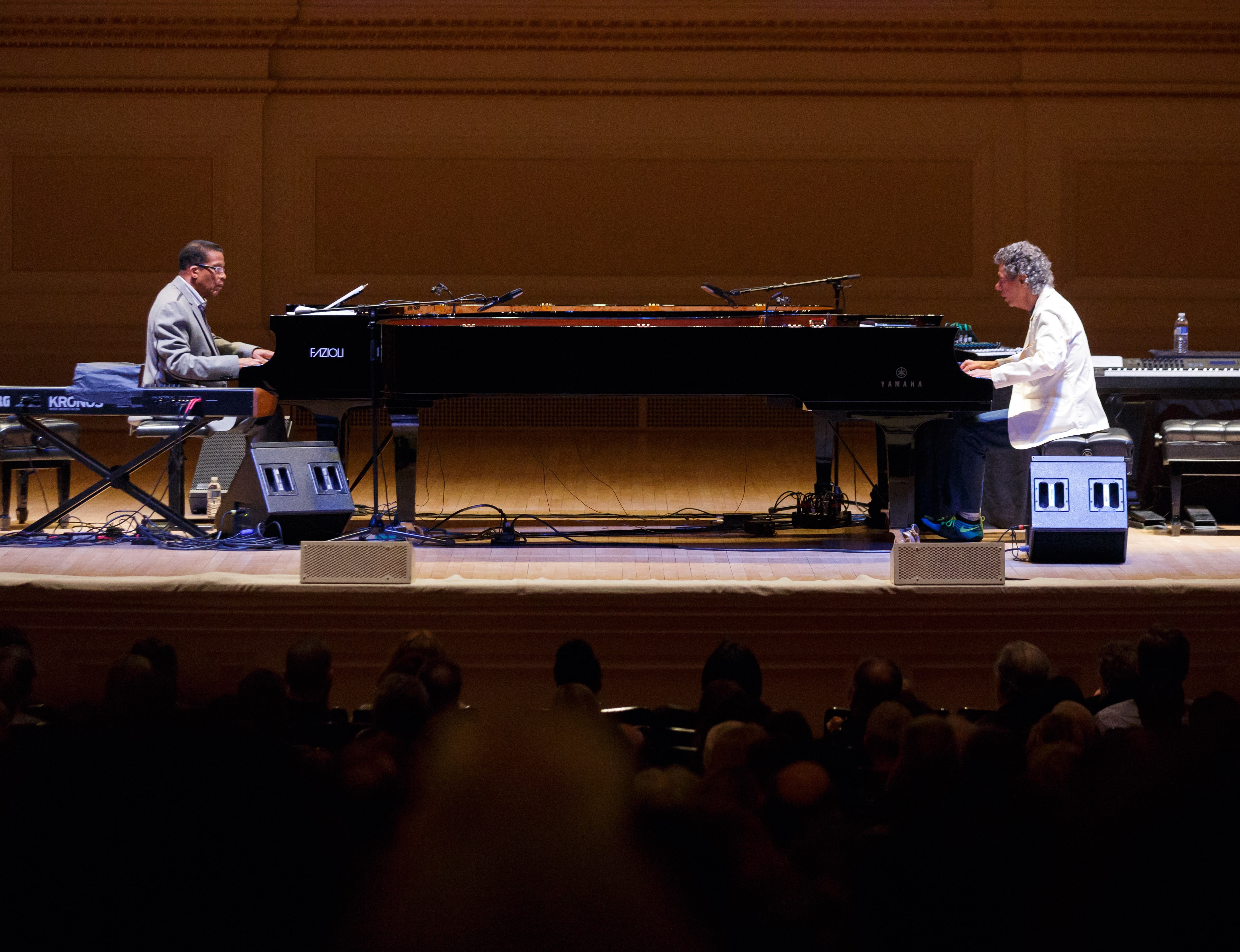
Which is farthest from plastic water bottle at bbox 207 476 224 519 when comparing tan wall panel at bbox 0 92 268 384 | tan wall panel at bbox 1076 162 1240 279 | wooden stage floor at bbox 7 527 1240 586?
tan wall panel at bbox 1076 162 1240 279

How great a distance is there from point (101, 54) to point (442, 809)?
840 centimetres

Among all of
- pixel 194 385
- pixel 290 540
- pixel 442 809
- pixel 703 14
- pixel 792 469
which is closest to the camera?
pixel 442 809

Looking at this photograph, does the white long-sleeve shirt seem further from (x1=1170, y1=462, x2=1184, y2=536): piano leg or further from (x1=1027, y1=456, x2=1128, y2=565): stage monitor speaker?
(x1=1170, y1=462, x2=1184, y2=536): piano leg

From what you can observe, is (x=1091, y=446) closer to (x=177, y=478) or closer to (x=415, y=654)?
(x=415, y=654)

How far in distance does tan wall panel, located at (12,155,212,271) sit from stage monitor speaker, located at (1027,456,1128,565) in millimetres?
6317

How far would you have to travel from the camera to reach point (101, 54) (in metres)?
8.42

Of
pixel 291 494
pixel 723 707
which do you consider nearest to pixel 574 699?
pixel 723 707

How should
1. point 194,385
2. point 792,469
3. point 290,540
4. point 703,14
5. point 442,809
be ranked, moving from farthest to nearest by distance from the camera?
point 703,14, point 792,469, point 194,385, point 290,540, point 442,809

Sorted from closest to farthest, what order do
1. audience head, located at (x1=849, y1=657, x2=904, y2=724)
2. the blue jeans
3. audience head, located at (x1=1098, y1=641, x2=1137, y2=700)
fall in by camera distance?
audience head, located at (x1=849, y1=657, x2=904, y2=724), audience head, located at (x1=1098, y1=641, x2=1137, y2=700), the blue jeans

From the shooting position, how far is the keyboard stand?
4.56 metres

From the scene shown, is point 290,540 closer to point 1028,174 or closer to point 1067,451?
point 1067,451

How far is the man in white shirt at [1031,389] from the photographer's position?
184 inches

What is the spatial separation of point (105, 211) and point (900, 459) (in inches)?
252

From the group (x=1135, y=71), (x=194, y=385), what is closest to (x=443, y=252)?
(x=194, y=385)
